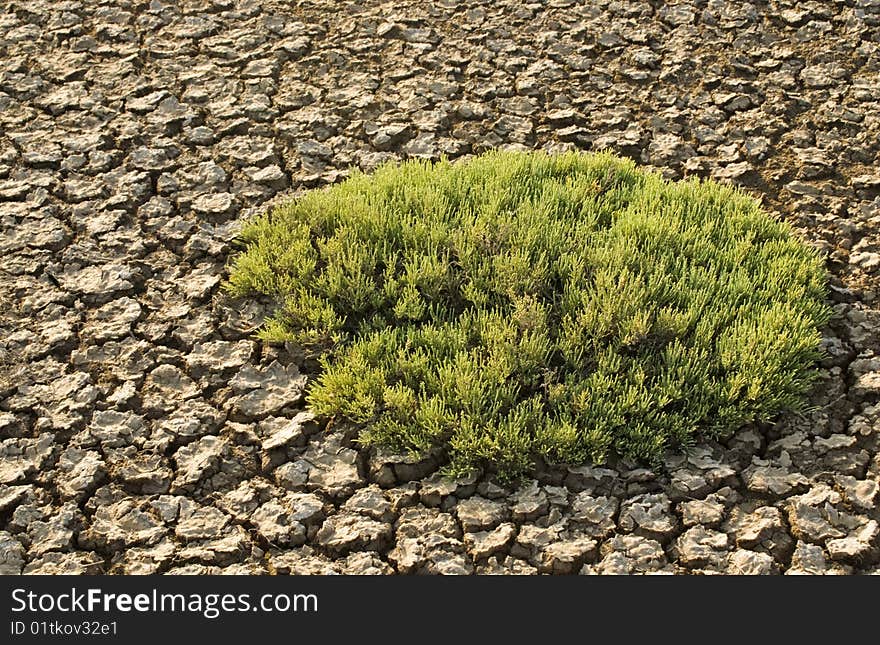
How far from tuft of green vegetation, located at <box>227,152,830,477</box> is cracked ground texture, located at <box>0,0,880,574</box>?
146 mm

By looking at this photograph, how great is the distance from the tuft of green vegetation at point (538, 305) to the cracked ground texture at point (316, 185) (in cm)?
15

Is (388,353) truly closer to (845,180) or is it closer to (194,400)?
(194,400)

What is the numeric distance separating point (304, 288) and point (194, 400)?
685 mm

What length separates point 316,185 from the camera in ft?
17.4

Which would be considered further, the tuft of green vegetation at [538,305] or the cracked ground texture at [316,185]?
the tuft of green vegetation at [538,305]

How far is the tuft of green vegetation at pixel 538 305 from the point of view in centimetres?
389

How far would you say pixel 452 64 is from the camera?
621 cm

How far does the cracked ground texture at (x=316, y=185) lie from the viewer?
11.8ft

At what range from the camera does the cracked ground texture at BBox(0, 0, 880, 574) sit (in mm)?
3609

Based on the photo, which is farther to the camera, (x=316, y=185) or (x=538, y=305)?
(x=316, y=185)

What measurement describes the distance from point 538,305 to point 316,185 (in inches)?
62.0

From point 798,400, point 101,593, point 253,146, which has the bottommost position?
point 101,593

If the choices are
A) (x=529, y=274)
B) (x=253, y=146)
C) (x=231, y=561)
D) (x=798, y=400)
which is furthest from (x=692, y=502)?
(x=253, y=146)

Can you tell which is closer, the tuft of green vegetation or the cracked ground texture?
the cracked ground texture
